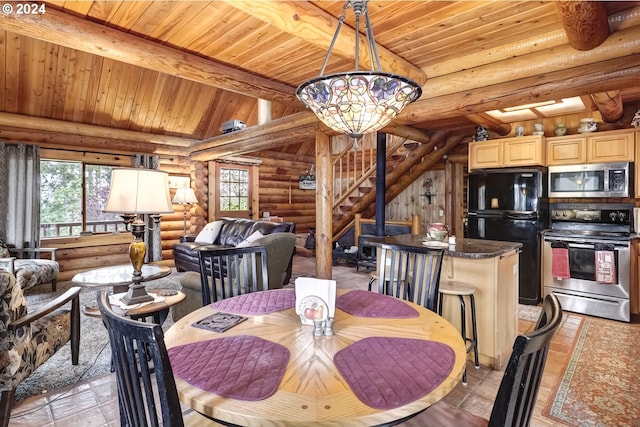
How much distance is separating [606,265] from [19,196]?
779cm

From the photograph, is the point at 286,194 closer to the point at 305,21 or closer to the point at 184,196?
the point at 184,196

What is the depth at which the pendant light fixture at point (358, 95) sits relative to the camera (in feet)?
5.01

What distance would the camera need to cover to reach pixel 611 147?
3.95m

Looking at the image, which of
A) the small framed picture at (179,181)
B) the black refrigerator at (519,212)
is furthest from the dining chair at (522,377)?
the small framed picture at (179,181)

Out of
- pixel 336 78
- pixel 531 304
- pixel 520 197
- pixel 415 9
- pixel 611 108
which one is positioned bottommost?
pixel 531 304

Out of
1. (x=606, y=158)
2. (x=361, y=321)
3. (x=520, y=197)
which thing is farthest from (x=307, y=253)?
(x=361, y=321)

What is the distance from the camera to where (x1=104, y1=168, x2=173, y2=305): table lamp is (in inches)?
85.4

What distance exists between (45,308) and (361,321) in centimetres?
196

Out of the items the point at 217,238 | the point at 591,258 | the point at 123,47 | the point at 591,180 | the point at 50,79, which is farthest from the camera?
the point at 217,238

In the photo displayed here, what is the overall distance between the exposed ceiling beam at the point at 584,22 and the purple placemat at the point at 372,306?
1.96 m

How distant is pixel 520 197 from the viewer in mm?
4352

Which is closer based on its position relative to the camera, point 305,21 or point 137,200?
point 137,200

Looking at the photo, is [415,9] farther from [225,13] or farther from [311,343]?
[311,343]

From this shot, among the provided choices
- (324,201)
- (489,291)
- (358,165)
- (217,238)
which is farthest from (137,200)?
(358,165)
